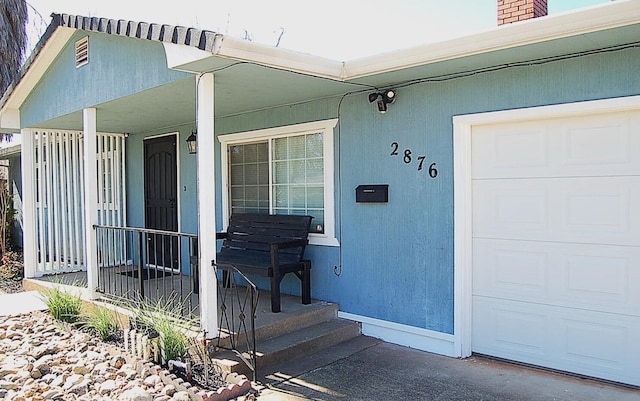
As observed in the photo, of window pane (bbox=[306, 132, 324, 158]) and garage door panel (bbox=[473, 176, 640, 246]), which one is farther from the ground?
window pane (bbox=[306, 132, 324, 158])

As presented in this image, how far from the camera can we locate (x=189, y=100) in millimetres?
5879

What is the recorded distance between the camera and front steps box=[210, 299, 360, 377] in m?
4.46

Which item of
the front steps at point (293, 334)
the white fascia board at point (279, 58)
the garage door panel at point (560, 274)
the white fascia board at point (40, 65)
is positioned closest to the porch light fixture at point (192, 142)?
the white fascia board at point (40, 65)

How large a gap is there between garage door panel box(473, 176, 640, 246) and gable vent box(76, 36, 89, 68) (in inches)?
186

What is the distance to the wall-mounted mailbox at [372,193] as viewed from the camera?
5363 mm

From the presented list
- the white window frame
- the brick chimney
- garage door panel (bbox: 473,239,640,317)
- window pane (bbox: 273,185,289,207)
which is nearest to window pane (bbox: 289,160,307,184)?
window pane (bbox: 273,185,289,207)

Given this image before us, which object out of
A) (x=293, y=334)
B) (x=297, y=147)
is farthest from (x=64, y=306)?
(x=297, y=147)

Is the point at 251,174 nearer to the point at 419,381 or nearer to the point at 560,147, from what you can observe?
the point at 419,381

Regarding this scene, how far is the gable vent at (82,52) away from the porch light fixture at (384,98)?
3.50 m

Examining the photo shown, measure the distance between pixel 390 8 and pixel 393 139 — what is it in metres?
8.26

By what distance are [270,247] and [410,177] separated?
168 cm

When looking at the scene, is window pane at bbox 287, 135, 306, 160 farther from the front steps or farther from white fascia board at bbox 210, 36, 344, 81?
the front steps

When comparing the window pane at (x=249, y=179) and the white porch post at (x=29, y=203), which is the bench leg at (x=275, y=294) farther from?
the white porch post at (x=29, y=203)

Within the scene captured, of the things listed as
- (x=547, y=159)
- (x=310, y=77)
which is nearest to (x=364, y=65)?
(x=310, y=77)
